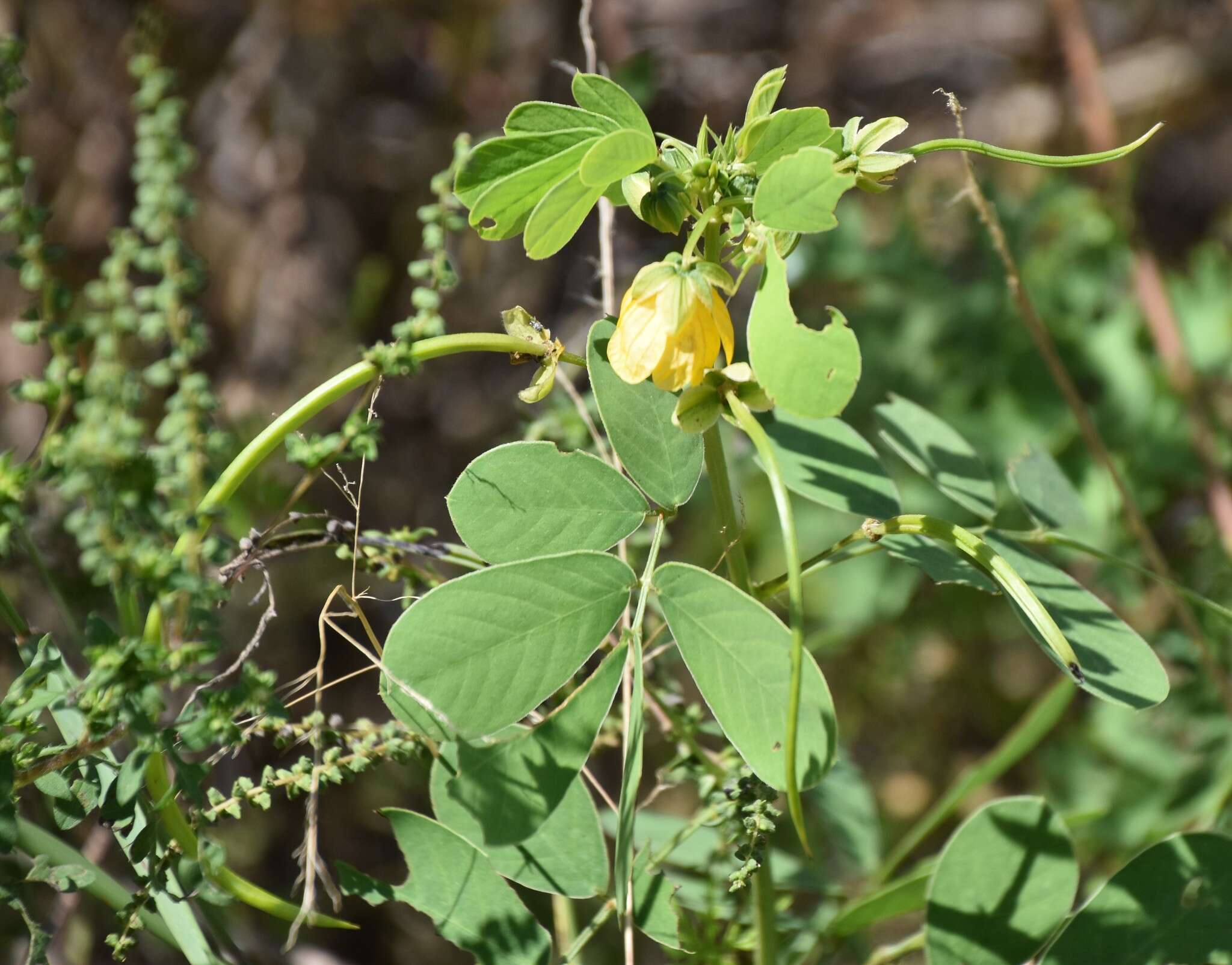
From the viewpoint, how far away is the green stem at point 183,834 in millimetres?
732

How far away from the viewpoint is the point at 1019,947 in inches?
35.1

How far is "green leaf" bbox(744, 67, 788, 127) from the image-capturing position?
2.27ft

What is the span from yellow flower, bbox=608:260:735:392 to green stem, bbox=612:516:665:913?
142mm

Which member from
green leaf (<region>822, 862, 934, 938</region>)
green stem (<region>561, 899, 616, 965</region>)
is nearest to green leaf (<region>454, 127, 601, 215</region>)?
green stem (<region>561, 899, 616, 965</region>)

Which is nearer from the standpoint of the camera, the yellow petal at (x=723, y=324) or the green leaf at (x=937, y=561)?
the yellow petal at (x=723, y=324)

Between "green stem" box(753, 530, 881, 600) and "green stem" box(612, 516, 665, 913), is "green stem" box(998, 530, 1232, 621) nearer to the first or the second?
"green stem" box(753, 530, 881, 600)

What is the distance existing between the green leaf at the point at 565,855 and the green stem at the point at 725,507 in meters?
0.21

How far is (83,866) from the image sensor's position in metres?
0.85

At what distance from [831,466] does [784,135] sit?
1.11ft

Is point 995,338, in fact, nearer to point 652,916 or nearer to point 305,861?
point 652,916

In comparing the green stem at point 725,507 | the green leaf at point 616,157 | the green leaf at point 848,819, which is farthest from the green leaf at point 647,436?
the green leaf at point 848,819

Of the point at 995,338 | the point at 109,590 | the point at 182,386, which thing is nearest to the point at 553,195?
the point at 182,386

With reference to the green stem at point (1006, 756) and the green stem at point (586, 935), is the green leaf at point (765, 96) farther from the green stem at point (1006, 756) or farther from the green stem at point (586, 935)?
the green stem at point (1006, 756)

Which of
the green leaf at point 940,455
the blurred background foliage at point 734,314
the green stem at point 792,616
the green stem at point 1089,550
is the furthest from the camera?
the blurred background foliage at point 734,314
